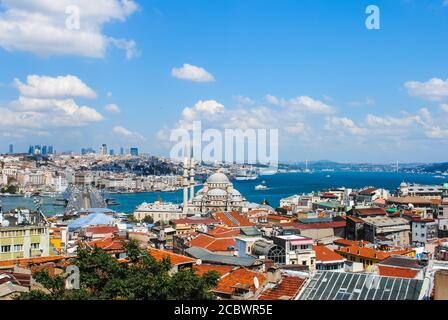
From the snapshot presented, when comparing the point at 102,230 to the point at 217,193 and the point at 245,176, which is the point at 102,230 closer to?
the point at 217,193

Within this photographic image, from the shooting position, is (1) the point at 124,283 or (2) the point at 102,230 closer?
(1) the point at 124,283

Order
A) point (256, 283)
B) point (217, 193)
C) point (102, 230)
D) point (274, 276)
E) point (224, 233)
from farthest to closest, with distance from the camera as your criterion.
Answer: point (217, 193), point (102, 230), point (224, 233), point (274, 276), point (256, 283)

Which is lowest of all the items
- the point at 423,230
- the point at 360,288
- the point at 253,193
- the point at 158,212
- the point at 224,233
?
the point at 253,193

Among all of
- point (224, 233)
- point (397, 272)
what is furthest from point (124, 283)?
A: point (224, 233)

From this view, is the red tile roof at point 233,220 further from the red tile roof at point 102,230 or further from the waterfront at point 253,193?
the waterfront at point 253,193

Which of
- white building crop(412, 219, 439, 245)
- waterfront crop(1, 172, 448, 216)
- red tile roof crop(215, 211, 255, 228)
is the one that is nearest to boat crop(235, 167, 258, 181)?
waterfront crop(1, 172, 448, 216)
